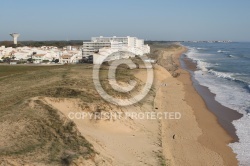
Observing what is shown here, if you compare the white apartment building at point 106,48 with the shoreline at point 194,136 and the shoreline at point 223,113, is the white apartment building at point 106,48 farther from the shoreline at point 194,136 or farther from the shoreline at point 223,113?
the shoreline at point 194,136

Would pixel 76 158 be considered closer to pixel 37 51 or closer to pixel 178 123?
pixel 178 123

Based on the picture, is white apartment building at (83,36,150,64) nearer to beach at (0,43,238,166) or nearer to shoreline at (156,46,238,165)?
shoreline at (156,46,238,165)

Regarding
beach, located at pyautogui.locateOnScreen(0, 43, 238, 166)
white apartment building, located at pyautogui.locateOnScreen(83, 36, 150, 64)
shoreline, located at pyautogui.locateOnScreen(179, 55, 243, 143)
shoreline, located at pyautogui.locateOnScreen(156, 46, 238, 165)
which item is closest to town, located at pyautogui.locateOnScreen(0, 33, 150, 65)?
white apartment building, located at pyautogui.locateOnScreen(83, 36, 150, 64)

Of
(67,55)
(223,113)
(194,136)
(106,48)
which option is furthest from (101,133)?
(106,48)

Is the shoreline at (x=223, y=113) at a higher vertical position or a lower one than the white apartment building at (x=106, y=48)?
lower

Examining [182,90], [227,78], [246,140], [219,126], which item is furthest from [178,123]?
[227,78]

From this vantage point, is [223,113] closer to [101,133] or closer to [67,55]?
[101,133]

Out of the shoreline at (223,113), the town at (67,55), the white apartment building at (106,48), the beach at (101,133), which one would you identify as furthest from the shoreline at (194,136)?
the town at (67,55)

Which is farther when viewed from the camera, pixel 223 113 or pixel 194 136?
pixel 223 113
